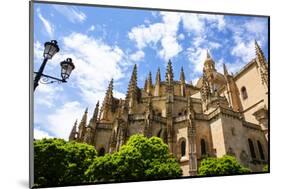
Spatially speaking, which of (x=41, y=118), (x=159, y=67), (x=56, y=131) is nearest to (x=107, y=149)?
(x=56, y=131)

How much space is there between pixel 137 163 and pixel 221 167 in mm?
2387

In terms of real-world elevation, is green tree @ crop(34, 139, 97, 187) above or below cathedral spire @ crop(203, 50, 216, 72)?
below

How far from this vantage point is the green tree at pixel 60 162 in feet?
21.9

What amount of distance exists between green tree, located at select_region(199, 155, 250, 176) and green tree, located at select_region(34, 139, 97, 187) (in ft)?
10.2

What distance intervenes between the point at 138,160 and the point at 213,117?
3369 mm

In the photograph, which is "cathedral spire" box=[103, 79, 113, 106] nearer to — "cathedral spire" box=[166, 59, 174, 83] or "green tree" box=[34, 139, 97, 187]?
"green tree" box=[34, 139, 97, 187]

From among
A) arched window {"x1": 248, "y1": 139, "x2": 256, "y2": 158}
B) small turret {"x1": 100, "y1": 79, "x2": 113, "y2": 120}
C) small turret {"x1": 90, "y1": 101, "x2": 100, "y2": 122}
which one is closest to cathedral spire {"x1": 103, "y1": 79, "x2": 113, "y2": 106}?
small turret {"x1": 100, "y1": 79, "x2": 113, "y2": 120}

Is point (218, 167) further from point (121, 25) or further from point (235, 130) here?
point (121, 25)

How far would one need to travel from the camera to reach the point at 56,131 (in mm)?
6965

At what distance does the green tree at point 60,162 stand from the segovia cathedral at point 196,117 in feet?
2.35

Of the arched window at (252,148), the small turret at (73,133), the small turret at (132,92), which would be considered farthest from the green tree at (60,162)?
the arched window at (252,148)

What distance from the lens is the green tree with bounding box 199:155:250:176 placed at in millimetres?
7926

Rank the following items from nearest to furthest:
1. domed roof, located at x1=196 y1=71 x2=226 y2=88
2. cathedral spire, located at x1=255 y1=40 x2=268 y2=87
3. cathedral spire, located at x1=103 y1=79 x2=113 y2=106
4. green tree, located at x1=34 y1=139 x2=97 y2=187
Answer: green tree, located at x1=34 y1=139 x2=97 y2=187, cathedral spire, located at x1=103 y1=79 x2=113 y2=106, cathedral spire, located at x1=255 y1=40 x2=268 y2=87, domed roof, located at x1=196 y1=71 x2=226 y2=88

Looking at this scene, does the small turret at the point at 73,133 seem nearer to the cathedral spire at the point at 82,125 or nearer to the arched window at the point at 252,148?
the cathedral spire at the point at 82,125
